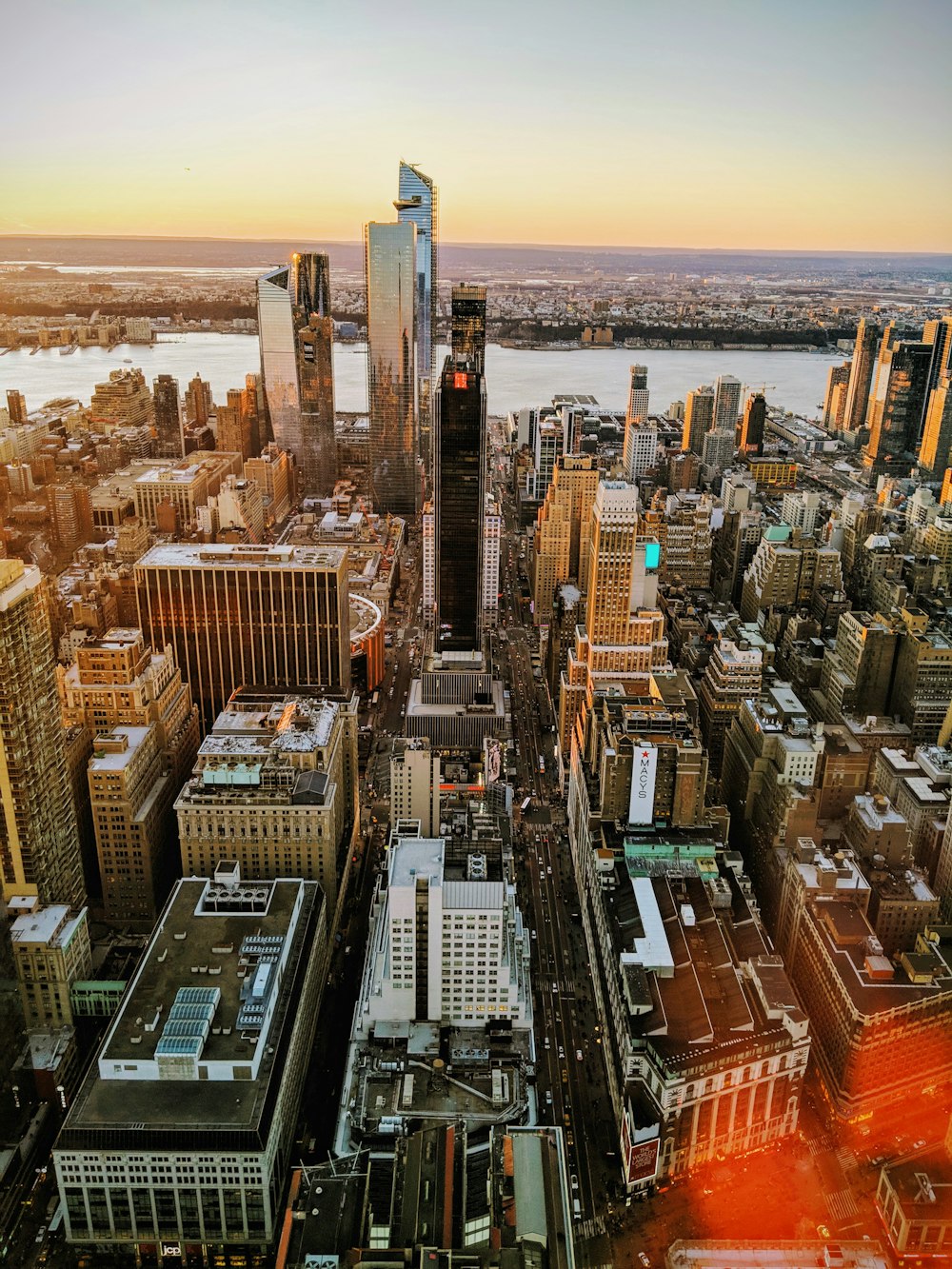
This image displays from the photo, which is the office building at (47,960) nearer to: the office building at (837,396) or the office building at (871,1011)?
the office building at (871,1011)

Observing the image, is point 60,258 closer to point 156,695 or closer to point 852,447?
point 156,695

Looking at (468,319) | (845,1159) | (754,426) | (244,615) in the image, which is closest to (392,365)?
(468,319)

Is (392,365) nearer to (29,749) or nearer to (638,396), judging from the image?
(638,396)

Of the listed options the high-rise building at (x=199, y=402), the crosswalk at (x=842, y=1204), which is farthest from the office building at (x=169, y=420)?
the crosswalk at (x=842, y=1204)

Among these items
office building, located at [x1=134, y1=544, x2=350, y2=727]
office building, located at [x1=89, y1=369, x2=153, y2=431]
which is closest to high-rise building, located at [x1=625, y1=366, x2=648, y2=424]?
office building, located at [x1=89, y1=369, x2=153, y2=431]

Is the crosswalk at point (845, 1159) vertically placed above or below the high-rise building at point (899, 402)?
below

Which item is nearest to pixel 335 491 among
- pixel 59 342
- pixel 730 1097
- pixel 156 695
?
pixel 59 342
